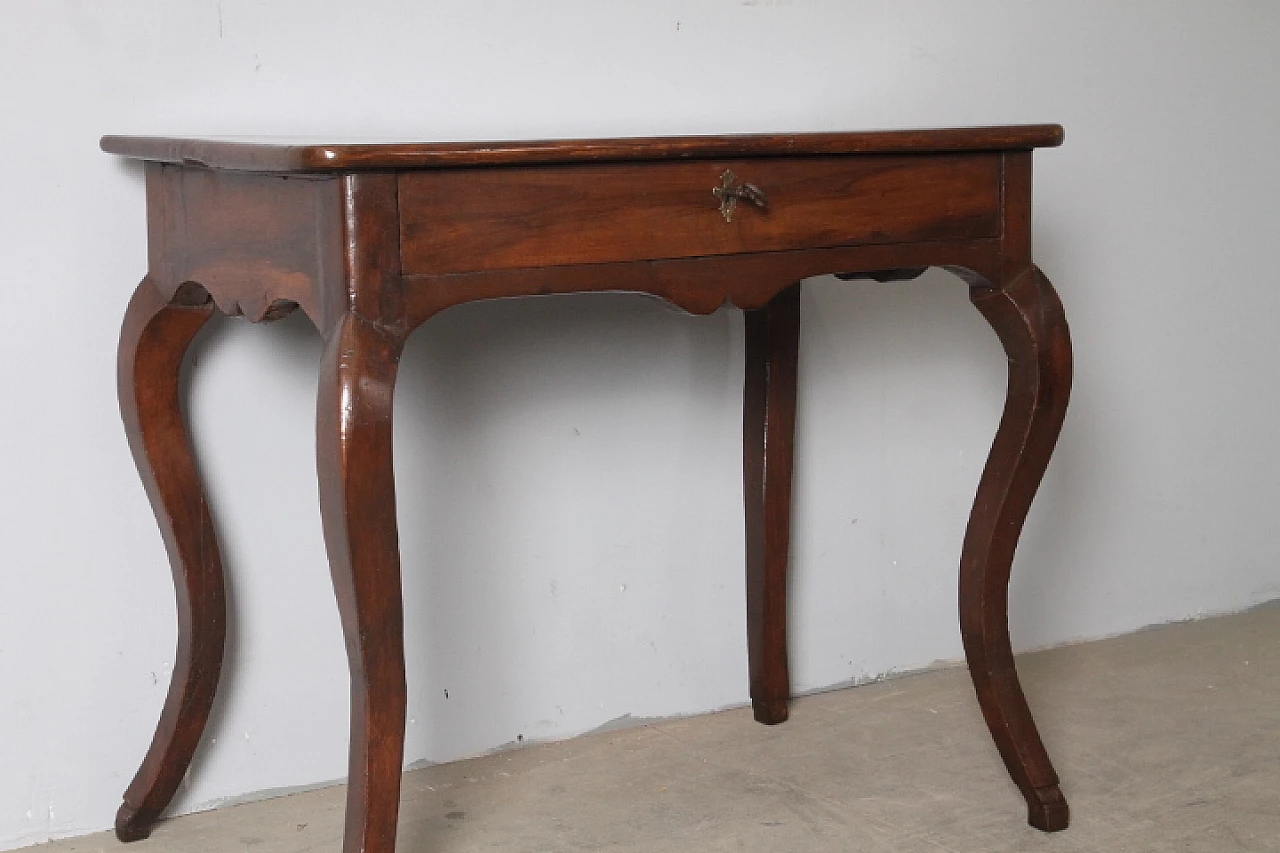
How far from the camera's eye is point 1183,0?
2795mm

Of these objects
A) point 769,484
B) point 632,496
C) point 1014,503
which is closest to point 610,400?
point 632,496

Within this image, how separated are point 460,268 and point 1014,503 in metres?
0.81

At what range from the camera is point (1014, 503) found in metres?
2.02

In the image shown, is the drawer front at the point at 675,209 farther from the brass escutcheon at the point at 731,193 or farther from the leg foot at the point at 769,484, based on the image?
the leg foot at the point at 769,484

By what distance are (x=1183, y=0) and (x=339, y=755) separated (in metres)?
1.89

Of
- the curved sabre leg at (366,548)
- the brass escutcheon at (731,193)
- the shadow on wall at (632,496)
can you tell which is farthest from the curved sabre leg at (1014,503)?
the curved sabre leg at (366,548)

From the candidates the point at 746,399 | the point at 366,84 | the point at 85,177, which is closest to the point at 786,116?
the point at 746,399

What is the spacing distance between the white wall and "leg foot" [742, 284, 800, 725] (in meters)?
0.07

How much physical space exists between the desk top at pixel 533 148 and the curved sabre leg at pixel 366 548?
157 mm

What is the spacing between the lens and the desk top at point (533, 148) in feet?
4.94

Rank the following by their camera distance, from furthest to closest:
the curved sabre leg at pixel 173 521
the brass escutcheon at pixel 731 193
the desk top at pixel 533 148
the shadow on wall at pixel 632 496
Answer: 1. the shadow on wall at pixel 632 496
2. the curved sabre leg at pixel 173 521
3. the brass escutcheon at pixel 731 193
4. the desk top at pixel 533 148

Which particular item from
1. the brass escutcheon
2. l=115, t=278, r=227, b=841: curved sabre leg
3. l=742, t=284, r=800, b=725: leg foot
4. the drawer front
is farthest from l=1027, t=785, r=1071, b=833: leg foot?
l=115, t=278, r=227, b=841: curved sabre leg

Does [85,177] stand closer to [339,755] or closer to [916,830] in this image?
[339,755]

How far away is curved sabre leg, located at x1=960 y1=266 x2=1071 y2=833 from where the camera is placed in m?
1.97
